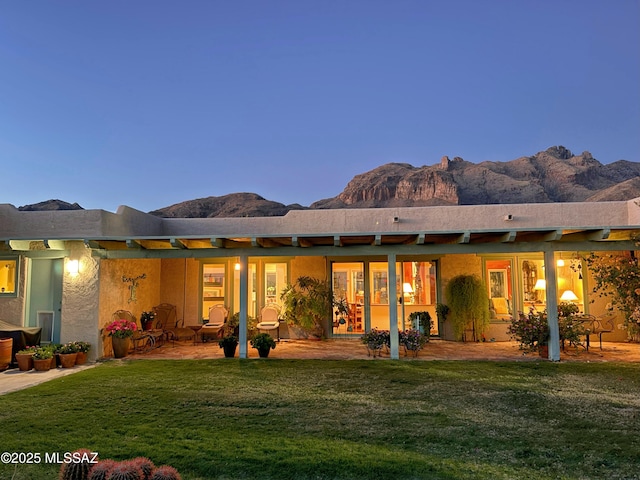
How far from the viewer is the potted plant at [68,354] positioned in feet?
24.4

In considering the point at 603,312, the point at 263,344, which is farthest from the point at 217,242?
the point at 603,312

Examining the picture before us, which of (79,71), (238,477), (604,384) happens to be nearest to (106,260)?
(238,477)

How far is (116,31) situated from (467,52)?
27071 mm

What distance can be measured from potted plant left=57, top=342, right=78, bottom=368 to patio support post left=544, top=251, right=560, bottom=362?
351 inches

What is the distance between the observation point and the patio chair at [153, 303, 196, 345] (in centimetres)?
1001

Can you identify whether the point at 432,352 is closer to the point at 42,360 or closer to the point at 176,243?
the point at 176,243

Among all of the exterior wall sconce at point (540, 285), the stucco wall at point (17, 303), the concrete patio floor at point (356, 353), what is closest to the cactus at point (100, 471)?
the concrete patio floor at point (356, 353)

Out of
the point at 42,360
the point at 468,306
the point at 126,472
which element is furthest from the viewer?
the point at 468,306

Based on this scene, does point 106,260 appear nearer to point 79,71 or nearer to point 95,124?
point 79,71

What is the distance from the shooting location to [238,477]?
125 inches

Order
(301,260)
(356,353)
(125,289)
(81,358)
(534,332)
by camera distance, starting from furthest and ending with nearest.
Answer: (301,260) < (125,289) < (356,353) < (534,332) < (81,358)

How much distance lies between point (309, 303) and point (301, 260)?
54.2 inches

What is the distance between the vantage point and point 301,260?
1091 centimetres

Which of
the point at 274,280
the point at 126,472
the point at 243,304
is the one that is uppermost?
the point at 274,280
